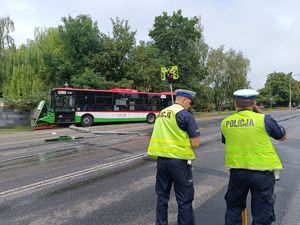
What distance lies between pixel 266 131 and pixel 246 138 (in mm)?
221

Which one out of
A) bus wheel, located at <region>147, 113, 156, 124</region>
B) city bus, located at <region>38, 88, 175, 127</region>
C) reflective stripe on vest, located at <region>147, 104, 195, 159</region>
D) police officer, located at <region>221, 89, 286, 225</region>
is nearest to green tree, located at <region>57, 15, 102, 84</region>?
city bus, located at <region>38, 88, 175, 127</region>

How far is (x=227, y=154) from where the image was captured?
420cm

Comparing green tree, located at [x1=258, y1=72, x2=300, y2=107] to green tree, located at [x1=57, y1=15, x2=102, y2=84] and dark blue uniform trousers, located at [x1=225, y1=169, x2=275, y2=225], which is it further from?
dark blue uniform trousers, located at [x1=225, y1=169, x2=275, y2=225]

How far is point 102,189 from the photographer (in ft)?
22.4

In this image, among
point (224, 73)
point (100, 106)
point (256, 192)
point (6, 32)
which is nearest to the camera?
point (256, 192)

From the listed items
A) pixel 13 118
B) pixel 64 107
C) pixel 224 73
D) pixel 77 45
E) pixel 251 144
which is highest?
pixel 77 45

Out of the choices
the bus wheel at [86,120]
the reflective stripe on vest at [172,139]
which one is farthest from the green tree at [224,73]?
the reflective stripe on vest at [172,139]

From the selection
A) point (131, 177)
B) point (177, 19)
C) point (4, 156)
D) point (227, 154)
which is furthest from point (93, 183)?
point (177, 19)

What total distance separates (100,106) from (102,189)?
20.2 meters

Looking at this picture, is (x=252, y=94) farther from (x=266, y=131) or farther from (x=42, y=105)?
(x=42, y=105)

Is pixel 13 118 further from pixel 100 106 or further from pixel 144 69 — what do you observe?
pixel 144 69

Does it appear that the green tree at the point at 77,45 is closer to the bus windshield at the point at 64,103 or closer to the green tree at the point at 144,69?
the green tree at the point at 144,69

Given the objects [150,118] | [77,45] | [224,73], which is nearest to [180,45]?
[224,73]

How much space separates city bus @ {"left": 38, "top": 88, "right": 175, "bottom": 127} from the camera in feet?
81.2
